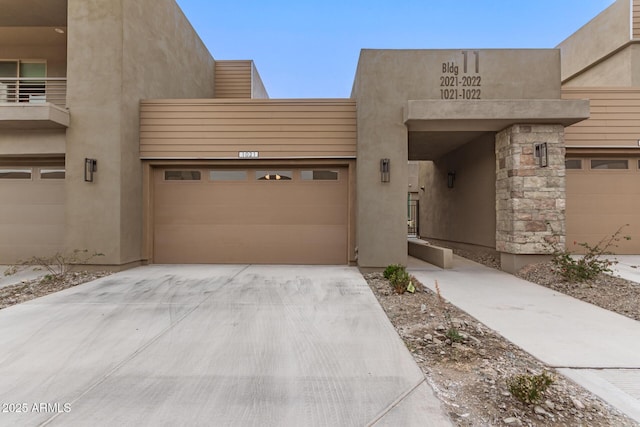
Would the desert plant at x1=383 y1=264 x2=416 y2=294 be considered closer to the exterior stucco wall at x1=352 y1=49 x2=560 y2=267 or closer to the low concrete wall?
the exterior stucco wall at x1=352 y1=49 x2=560 y2=267

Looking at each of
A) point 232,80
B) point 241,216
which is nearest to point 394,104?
point 241,216

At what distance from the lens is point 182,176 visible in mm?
7922

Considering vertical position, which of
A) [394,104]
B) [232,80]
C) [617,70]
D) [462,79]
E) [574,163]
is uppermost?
[232,80]

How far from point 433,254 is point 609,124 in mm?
5183

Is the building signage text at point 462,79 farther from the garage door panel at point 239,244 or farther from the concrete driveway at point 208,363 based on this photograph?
the concrete driveway at point 208,363

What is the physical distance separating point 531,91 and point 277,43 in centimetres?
6151

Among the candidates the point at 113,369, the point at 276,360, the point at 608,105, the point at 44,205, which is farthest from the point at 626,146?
the point at 44,205

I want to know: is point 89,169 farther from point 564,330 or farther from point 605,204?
point 605,204

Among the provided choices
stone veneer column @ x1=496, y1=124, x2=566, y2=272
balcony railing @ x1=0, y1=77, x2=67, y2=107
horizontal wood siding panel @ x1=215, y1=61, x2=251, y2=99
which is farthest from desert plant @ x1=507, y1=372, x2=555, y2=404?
horizontal wood siding panel @ x1=215, y1=61, x2=251, y2=99


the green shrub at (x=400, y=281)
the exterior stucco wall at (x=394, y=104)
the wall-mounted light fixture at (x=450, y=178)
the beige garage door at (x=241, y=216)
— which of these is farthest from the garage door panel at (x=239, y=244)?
the wall-mounted light fixture at (x=450, y=178)

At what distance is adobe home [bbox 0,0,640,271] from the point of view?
663cm

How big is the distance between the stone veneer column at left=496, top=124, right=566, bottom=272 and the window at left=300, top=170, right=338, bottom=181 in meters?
3.94

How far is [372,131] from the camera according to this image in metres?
6.86

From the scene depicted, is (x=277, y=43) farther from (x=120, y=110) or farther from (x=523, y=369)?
(x=523, y=369)
